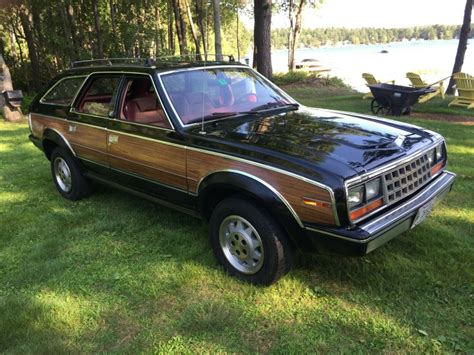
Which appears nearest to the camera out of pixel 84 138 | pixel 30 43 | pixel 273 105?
pixel 273 105

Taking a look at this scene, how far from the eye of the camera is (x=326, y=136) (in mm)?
3566

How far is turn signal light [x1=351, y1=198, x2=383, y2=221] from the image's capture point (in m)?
2.97

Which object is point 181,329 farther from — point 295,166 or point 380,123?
point 380,123

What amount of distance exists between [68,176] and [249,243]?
3266 mm

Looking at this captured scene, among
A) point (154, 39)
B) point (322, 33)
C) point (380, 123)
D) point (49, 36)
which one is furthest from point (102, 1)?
point (322, 33)

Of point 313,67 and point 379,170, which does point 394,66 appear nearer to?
point 313,67

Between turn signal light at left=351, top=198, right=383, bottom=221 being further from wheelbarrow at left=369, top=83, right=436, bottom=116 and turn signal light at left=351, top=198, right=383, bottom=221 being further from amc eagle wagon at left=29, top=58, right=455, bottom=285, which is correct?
wheelbarrow at left=369, top=83, right=436, bottom=116

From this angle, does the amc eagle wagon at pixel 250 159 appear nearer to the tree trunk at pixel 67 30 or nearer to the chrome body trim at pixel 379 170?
the chrome body trim at pixel 379 170

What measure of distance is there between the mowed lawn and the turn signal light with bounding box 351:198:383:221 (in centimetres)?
77

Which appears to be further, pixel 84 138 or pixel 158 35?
pixel 158 35

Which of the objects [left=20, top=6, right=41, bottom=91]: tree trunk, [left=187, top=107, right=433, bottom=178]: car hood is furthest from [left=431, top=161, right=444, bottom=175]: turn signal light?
[left=20, top=6, right=41, bottom=91]: tree trunk

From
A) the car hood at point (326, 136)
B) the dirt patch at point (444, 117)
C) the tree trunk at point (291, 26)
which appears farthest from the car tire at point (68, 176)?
the tree trunk at point (291, 26)

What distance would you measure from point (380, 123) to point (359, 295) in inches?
65.3

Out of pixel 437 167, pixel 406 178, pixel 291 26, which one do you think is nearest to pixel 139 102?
pixel 406 178
